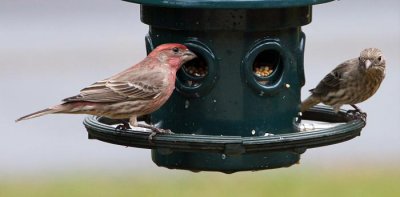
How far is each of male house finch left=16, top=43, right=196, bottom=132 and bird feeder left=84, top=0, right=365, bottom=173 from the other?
5.6 inches

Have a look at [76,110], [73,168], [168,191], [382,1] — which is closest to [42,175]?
[73,168]

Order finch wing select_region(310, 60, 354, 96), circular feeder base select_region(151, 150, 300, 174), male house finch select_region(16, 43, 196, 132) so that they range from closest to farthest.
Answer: male house finch select_region(16, 43, 196, 132) < circular feeder base select_region(151, 150, 300, 174) < finch wing select_region(310, 60, 354, 96)

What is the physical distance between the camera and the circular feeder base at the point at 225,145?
8.49 meters

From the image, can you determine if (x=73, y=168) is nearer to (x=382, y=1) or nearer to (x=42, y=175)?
(x=42, y=175)

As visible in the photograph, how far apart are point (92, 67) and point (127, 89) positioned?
35.3 ft

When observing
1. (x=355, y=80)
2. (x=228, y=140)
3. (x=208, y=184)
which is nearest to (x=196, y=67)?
(x=228, y=140)

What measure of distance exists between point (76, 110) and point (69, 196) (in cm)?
504

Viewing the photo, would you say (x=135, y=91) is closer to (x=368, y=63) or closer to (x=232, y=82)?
(x=232, y=82)

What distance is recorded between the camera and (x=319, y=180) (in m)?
14.9

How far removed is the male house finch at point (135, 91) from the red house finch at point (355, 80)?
72.2 inches

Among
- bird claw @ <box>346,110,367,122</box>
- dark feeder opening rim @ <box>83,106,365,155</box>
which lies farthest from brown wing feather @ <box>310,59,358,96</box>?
dark feeder opening rim @ <box>83,106,365,155</box>

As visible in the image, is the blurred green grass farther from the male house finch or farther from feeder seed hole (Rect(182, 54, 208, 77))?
the male house finch

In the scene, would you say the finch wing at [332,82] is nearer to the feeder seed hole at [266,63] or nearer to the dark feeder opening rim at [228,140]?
the feeder seed hole at [266,63]

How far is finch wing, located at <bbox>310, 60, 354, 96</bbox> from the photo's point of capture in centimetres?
1068
